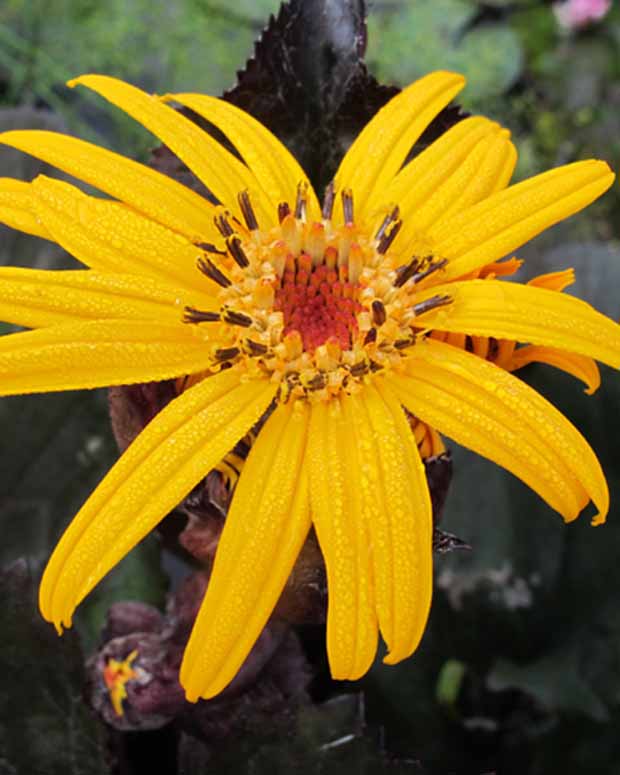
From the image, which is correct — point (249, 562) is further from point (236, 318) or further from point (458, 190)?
point (458, 190)

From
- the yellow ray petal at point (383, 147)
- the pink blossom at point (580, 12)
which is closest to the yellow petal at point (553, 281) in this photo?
the yellow ray petal at point (383, 147)

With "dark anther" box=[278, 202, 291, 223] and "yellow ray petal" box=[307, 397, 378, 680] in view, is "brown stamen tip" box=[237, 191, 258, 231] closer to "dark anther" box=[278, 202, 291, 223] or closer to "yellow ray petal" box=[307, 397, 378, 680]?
"dark anther" box=[278, 202, 291, 223]

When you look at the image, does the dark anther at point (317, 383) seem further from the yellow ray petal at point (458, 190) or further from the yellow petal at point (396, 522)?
the yellow ray petal at point (458, 190)

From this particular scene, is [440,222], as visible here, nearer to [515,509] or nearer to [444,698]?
[515,509]

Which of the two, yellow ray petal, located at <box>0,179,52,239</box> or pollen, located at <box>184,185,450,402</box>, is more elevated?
yellow ray petal, located at <box>0,179,52,239</box>

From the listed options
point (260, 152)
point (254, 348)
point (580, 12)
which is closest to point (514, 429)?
point (254, 348)

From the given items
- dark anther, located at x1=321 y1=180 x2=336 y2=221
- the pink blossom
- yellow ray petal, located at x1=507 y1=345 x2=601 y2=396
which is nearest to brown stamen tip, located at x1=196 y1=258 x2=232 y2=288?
dark anther, located at x1=321 y1=180 x2=336 y2=221

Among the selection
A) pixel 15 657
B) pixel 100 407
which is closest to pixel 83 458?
pixel 100 407
